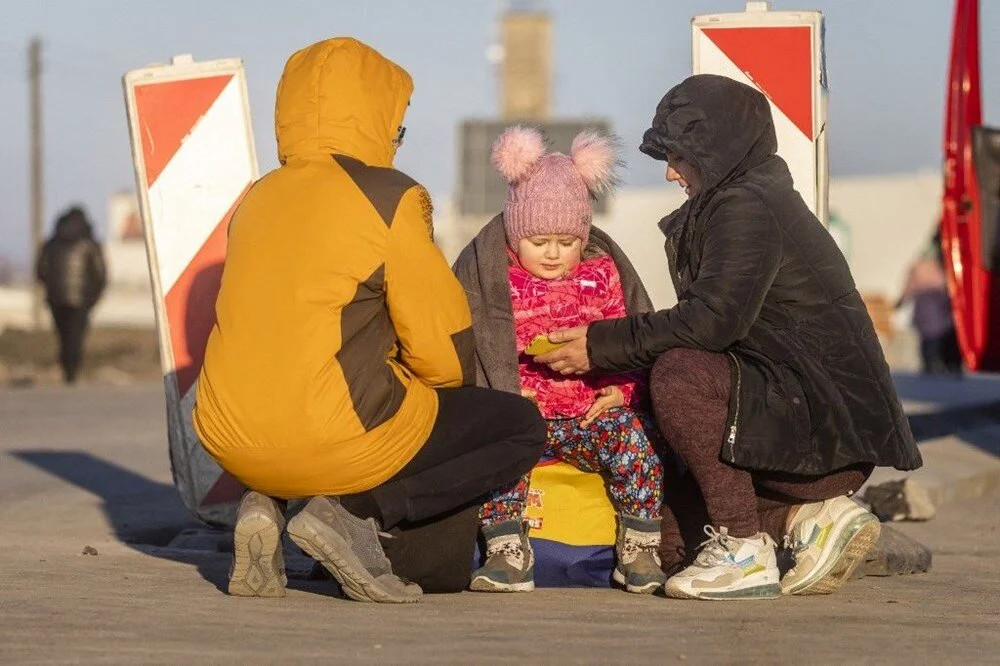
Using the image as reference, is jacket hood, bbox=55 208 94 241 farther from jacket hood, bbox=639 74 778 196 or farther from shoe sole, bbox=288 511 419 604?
shoe sole, bbox=288 511 419 604

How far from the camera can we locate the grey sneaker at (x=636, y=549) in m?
5.84

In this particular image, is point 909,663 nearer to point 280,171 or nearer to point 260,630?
point 260,630

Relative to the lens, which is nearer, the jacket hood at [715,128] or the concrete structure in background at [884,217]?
the jacket hood at [715,128]

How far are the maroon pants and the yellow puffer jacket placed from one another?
64 cm

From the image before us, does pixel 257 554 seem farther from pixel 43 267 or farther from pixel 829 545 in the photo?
pixel 43 267

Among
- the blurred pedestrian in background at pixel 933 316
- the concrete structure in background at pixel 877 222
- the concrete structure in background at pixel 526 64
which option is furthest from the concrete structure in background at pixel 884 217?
the blurred pedestrian in background at pixel 933 316

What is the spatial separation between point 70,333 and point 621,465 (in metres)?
16.5

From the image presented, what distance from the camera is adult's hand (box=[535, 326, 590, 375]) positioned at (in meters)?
5.79

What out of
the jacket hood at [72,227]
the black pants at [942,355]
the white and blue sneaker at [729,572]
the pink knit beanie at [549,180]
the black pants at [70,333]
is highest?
the pink knit beanie at [549,180]

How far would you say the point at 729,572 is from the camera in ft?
18.2

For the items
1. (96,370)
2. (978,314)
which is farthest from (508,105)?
(978,314)

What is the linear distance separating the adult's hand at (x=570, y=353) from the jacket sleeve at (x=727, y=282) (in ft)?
0.70

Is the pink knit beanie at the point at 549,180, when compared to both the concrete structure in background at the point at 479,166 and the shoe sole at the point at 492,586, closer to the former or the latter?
the shoe sole at the point at 492,586

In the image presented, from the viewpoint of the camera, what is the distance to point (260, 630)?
4.79 metres
